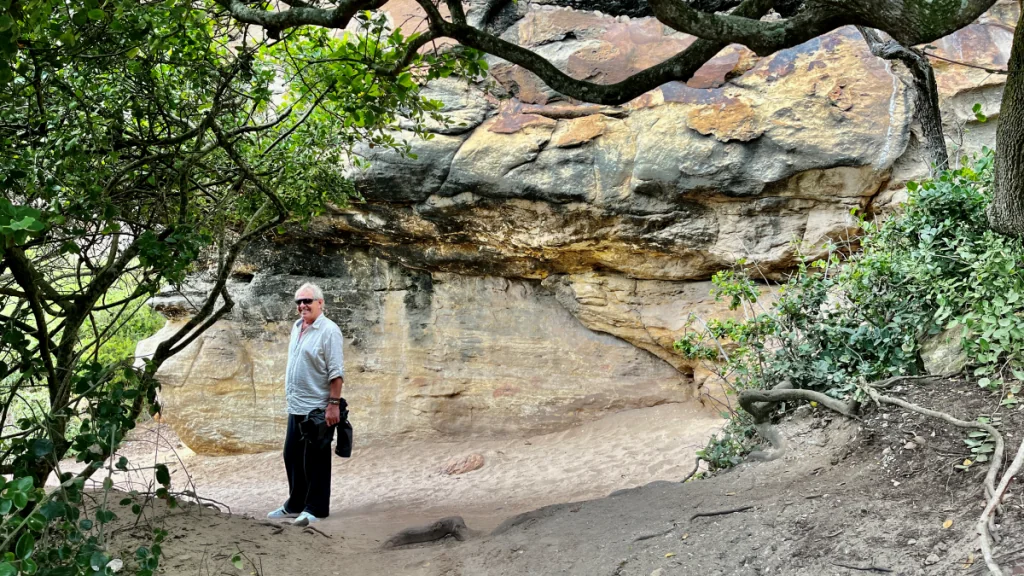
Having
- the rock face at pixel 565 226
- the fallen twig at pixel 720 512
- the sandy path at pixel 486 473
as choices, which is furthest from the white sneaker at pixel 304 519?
the rock face at pixel 565 226

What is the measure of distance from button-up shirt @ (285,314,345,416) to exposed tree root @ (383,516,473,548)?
112 cm

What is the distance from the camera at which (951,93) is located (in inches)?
281

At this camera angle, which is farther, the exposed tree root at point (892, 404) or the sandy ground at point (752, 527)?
the sandy ground at point (752, 527)

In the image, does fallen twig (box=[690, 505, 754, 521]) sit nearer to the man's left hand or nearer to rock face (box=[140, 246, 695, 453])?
the man's left hand

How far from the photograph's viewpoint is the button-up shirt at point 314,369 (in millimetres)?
5152

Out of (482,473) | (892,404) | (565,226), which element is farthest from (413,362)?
(892,404)

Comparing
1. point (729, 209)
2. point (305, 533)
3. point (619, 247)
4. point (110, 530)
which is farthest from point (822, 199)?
point (110, 530)

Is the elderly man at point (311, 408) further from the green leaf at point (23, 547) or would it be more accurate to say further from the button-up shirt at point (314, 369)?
the green leaf at point (23, 547)

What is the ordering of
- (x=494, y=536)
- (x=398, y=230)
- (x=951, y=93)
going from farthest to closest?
(x=398, y=230) → (x=951, y=93) → (x=494, y=536)

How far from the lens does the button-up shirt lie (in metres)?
5.15

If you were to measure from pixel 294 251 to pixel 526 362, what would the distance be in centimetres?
310

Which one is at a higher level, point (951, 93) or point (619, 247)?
point (951, 93)

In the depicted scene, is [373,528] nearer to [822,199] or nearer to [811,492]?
Result: [811,492]

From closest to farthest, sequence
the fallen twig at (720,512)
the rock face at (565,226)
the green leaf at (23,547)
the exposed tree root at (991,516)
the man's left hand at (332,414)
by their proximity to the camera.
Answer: the green leaf at (23,547) < the exposed tree root at (991,516) < the fallen twig at (720,512) < the man's left hand at (332,414) < the rock face at (565,226)
